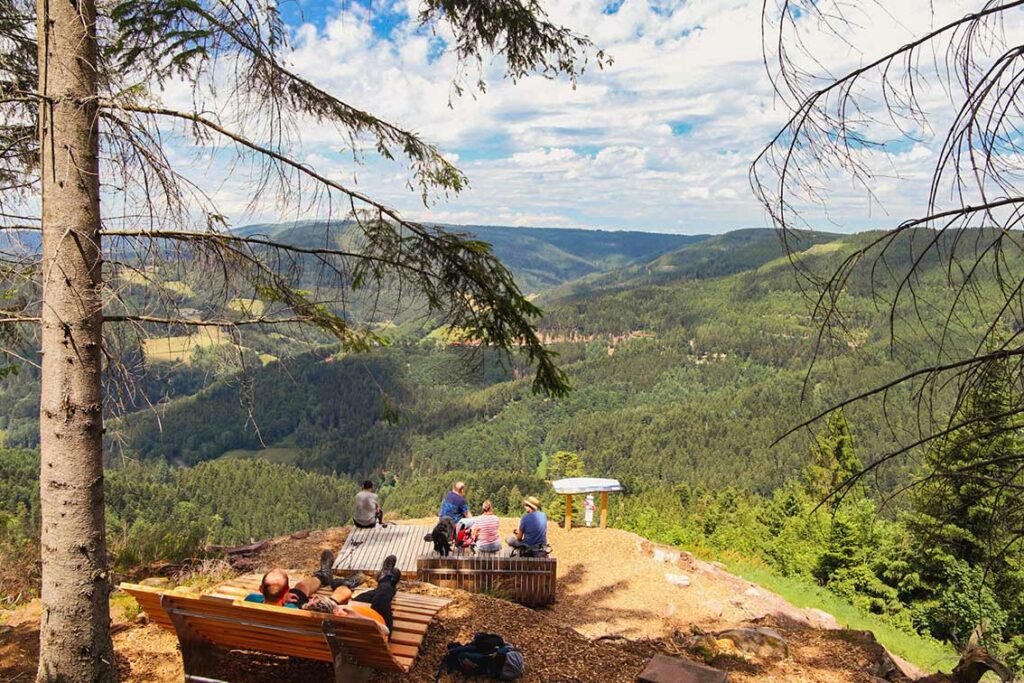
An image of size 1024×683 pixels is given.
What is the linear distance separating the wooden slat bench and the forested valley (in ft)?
7.40

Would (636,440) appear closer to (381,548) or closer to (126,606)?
(381,548)

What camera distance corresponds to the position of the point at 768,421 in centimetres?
10700

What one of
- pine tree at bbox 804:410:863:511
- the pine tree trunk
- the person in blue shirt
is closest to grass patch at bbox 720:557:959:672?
the person in blue shirt

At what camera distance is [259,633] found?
3.19 metres

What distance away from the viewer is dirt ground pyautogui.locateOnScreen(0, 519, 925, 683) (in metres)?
3.98

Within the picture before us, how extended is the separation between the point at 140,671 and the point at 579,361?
168 m

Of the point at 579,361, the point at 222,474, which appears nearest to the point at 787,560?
the point at 222,474

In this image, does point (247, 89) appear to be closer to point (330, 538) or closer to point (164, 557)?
point (164, 557)

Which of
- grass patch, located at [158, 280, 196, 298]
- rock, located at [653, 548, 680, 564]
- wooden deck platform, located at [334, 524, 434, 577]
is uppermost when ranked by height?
grass patch, located at [158, 280, 196, 298]

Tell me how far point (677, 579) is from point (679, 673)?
464 centimetres

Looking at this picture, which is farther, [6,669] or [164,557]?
[164,557]

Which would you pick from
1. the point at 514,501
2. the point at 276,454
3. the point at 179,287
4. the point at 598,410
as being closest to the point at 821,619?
the point at 179,287

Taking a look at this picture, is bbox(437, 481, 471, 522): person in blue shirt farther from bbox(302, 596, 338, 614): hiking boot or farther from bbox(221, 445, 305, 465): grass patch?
bbox(221, 445, 305, 465): grass patch

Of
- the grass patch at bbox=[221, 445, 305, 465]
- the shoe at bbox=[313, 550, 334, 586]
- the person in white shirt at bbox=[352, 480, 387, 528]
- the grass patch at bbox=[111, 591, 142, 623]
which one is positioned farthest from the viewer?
the grass patch at bbox=[221, 445, 305, 465]
